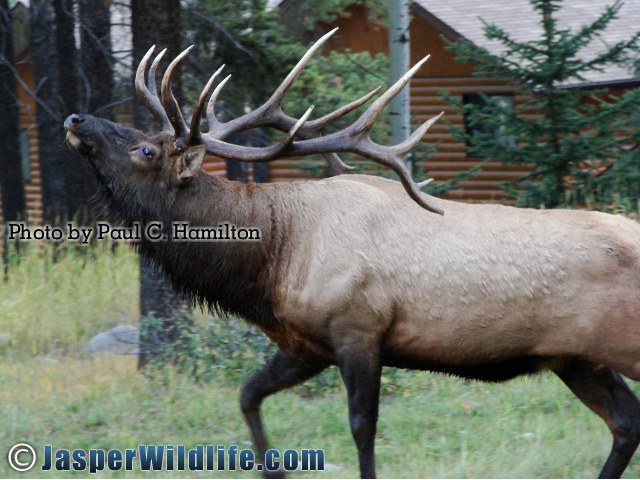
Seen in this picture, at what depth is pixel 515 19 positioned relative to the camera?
17.5 m

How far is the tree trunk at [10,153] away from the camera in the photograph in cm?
1409

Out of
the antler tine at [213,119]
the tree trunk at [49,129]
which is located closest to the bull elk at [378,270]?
the antler tine at [213,119]

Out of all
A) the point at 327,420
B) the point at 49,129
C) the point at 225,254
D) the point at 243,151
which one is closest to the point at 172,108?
the point at 243,151

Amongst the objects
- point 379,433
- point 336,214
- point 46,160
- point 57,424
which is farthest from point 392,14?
point 46,160

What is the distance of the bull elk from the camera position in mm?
5637

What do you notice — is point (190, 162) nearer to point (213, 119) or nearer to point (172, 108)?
point (172, 108)

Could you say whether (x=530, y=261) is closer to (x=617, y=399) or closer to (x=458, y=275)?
(x=458, y=275)

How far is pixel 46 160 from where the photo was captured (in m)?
16.3

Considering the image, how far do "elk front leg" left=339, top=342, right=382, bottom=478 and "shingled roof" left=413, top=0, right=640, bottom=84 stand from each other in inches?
405

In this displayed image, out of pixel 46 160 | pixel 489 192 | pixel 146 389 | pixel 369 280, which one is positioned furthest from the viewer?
pixel 489 192

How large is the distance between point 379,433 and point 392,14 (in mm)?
3423

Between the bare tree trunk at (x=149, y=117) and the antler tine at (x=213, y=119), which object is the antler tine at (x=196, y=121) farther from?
the bare tree trunk at (x=149, y=117)

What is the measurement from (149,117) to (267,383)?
12.5ft

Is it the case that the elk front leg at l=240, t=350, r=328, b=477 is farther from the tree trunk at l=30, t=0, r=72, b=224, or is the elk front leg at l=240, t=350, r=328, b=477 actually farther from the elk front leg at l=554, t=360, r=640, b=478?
the tree trunk at l=30, t=0, r=72, b=224
